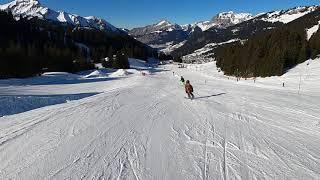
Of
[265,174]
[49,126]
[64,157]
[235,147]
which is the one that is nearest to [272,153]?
[235,147]

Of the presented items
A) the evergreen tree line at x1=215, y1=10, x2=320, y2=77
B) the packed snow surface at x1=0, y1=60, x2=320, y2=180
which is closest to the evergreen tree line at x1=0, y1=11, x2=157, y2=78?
the evergreen tree line at x1=215, y1=10, x2=320, y2=77

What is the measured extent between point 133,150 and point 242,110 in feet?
39.2

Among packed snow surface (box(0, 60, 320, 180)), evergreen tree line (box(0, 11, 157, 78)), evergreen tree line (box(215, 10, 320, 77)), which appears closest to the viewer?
packed snow surface (box(0, 60, 320, 180))

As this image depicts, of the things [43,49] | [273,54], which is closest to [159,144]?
[273,54]

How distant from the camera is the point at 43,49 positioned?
105938 mm

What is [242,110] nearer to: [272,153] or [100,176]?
[272,153]

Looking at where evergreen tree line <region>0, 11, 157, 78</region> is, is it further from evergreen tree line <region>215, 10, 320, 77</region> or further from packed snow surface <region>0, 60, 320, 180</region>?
packed snow surface <region>0, 60, 320, 180</region>

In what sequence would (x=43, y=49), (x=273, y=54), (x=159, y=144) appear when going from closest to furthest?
(x=159, y=144) < (x=273, y=54) < (x=43, y=49)

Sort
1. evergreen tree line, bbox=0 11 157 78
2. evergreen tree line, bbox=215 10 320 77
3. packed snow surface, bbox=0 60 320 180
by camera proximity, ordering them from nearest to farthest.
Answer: packed snow surface, bbox=0 60 320 180 → evergreen tree line, bbox=0 11 157 78 → evergreen tree line, bbox=215 10 320 77

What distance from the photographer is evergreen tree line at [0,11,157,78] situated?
70381mm

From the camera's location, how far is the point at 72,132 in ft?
49.8

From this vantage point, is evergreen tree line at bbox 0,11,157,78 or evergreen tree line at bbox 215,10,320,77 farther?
evergreen tree line at bbox 215,10,320,77

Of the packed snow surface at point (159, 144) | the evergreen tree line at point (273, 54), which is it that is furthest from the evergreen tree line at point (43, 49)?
the packed snow surface at point (159, 144)

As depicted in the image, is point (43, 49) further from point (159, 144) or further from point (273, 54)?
point (159, 144)
